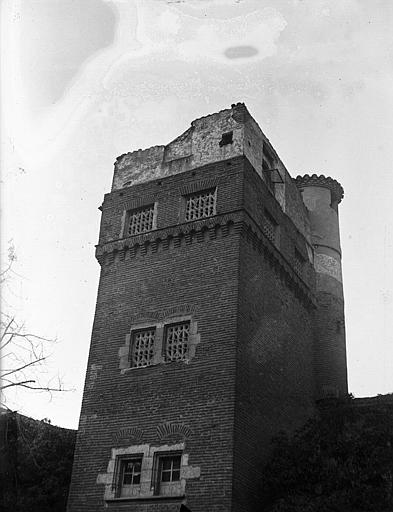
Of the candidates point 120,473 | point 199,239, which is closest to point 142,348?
point 120,473

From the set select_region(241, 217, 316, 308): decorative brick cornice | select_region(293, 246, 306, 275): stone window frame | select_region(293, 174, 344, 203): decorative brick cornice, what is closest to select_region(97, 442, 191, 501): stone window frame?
select_region(241, 217, 316, 308): decorative brick cornice

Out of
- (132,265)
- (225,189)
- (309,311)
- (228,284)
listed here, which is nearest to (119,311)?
(132,265)

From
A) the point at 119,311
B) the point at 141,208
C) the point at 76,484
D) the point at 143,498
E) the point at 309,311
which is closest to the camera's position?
the point at 143,498

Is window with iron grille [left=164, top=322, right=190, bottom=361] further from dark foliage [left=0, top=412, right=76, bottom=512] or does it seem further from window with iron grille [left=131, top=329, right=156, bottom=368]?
dark foliage [left=0, top=412, right=76, bottom=512]

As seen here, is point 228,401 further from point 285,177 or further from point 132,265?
point 285,177

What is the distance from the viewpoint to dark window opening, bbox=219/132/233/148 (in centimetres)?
2219

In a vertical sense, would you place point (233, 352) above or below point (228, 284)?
below

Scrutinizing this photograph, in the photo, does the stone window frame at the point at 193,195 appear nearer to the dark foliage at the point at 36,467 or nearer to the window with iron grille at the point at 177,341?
the window with iron grille at the point at 177,341

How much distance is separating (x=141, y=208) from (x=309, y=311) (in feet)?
23.6

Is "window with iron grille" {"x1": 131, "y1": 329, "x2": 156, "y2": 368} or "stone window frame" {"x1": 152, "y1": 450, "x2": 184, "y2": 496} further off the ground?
"window with iron grille" {"x1": 131, "y1": 329, "x2": 156, "y2": 368}

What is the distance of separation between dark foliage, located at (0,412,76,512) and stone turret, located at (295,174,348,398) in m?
9.14

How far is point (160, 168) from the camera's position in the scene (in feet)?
75.5

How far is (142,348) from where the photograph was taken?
1988 cm

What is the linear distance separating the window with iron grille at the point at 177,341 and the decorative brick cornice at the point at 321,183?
11.9 m
